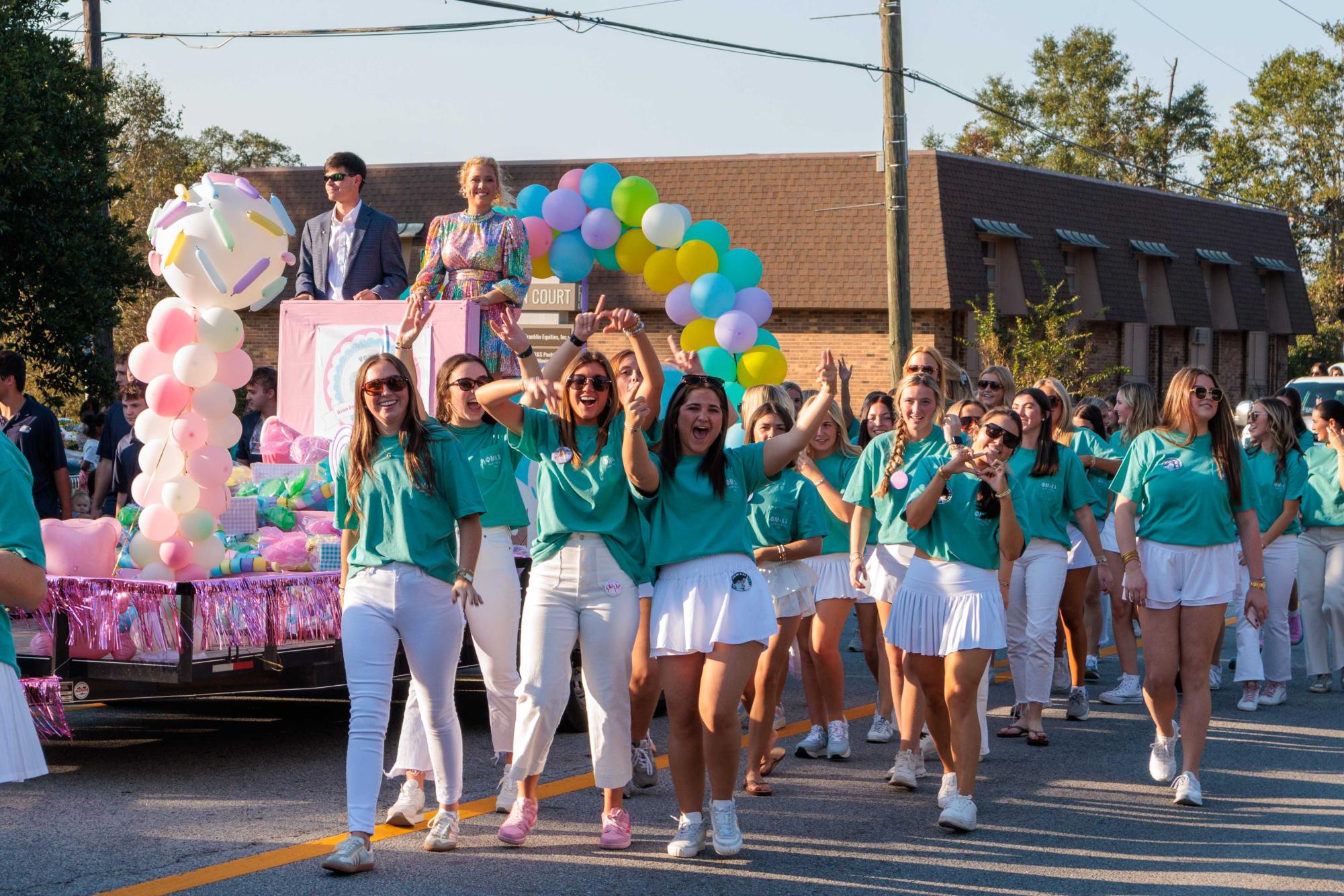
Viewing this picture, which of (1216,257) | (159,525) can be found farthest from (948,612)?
(1216,257)

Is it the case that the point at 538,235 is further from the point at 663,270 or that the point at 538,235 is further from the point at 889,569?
the point at 889,569

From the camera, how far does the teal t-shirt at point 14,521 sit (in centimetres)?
383

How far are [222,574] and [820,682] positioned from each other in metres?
3.07

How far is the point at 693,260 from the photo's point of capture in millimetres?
11781

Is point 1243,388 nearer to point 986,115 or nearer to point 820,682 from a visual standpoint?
point 986,115

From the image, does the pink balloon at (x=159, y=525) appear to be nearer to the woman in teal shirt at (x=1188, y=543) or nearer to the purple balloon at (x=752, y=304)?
the woman in teal shirt at (x=1188, y=543)

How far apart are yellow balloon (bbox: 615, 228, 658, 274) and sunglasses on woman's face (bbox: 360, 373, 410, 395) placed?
19.2 ft

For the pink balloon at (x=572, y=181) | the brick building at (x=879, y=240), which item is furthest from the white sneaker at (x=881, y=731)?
the brick building at (x=879, y=240)

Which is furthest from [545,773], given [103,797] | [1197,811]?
[1197,811]

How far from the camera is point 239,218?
7891 mm

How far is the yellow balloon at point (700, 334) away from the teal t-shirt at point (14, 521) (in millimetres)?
8142

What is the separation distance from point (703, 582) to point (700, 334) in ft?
19.6

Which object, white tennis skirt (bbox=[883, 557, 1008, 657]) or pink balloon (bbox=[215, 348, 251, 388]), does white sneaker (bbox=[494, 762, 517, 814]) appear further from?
pink balloon (bbox=[215, 348, 251, 388])

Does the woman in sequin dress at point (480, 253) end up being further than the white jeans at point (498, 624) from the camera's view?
Yes
